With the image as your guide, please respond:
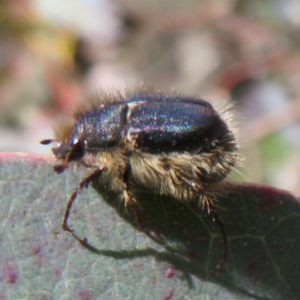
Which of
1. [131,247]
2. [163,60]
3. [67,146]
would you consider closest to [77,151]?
[67,146]

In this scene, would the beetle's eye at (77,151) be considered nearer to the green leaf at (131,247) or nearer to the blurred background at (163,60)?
the green leaf at (131,247)

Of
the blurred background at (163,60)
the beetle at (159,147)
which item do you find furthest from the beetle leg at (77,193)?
the blurred background at (163,60)

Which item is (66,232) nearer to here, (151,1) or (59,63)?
(151,1)

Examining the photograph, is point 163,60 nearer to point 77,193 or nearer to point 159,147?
point 159,147

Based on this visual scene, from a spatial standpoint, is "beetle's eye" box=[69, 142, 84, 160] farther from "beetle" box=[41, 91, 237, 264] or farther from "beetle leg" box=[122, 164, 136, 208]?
"beetle leg" box=[122, 164, 136, 208]

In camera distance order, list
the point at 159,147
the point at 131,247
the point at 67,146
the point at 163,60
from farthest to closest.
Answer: the point at 163,60
the point at 67,146
the point at 159,147
the point at 131,247

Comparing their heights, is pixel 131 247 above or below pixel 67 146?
below

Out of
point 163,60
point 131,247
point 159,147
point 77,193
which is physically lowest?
point 131,247
